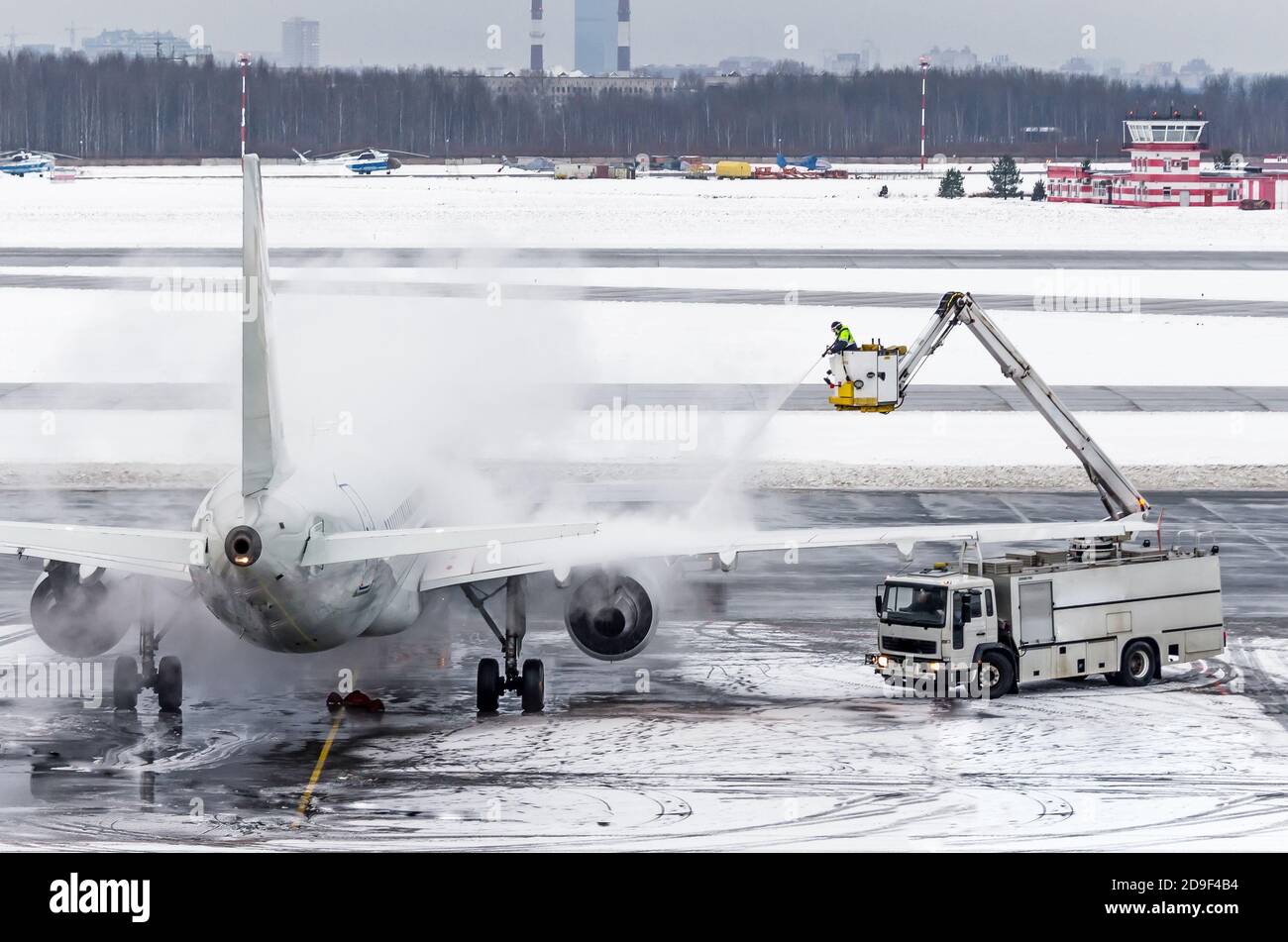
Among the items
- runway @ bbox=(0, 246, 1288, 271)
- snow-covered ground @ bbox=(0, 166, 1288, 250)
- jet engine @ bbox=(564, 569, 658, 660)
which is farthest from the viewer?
snow-covered ground @ bbox=(0, 166, 1288, 250)

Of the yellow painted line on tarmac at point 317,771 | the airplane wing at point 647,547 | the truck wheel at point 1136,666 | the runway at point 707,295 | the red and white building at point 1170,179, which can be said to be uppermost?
the red and white building at point 1170,179

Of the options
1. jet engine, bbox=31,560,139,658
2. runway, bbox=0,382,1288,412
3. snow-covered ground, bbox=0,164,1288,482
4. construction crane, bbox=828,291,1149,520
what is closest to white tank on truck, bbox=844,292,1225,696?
construction crane, bbox=828,291,1149,520

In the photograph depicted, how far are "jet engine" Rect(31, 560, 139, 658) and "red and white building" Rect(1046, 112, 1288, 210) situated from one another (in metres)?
154

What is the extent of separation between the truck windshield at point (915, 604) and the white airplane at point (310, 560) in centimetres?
99

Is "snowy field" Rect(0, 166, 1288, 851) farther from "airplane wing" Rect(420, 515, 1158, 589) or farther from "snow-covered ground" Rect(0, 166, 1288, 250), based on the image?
"snow-covered ground" Rect(0, 166, 1288, 250)

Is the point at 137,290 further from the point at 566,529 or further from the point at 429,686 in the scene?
the point at 566,529

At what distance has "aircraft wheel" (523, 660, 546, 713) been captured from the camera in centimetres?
3148

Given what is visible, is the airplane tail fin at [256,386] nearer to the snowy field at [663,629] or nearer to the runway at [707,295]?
the snowy field at [663,629]

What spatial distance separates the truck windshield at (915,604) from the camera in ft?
106

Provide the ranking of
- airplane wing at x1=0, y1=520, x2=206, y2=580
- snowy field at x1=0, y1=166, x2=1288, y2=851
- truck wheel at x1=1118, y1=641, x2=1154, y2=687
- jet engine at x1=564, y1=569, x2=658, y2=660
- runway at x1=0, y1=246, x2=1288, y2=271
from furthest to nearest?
runway at x1=0, y1=246, x2=1288, y2=271 → truck wheel at x1=1118, y1=641, x2=1154, y2=687 → jet engine at x1=564, y1=569, x2=658, y2=660 → airplane wing at x1=0, y1=520, x2=206, y2=580 → snowy field at x1=0, y1=166, x2=1288, y2=851

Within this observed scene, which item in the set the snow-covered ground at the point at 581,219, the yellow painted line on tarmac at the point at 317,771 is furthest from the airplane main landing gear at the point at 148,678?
the snow-covered ground at the point at 581,219

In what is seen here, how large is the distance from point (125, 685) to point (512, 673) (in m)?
6.42

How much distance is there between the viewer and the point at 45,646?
117 feet

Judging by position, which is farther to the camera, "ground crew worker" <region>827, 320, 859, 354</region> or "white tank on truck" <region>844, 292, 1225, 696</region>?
"ground crew worker" <region>827, 320, 859, 354</region>
